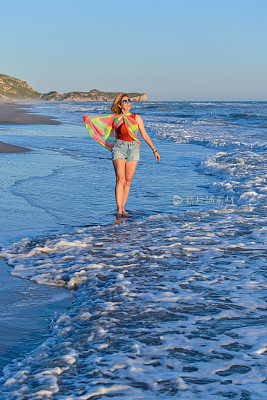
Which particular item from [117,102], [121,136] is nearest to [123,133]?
[121,136]

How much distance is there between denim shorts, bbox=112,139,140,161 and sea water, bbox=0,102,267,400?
92cm

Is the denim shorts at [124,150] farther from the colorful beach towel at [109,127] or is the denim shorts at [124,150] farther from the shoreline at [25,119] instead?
the shoreline at [25,119]

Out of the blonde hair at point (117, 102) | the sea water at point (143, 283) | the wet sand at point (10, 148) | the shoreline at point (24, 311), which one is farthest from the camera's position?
the wet sand at point (10, 148)

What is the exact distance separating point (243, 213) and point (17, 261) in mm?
3727

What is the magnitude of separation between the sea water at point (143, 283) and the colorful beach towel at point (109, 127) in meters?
1.17

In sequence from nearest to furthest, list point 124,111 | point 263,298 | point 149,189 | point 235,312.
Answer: point 235,312, point 263,298, point 124,111, point 149,189

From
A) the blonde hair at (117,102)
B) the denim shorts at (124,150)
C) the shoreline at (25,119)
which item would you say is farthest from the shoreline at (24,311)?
the shoreline at (25,119)

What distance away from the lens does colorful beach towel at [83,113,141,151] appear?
656 cm

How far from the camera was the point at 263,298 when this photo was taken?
354 centimetres

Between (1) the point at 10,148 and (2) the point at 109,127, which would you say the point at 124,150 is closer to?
(2) the point at 109,127

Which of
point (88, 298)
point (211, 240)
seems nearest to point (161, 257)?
point (211, 240)

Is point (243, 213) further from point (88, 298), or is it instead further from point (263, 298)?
point (88, 298)

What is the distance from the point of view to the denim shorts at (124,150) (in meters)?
6.67

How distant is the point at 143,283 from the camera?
12.9 ft
